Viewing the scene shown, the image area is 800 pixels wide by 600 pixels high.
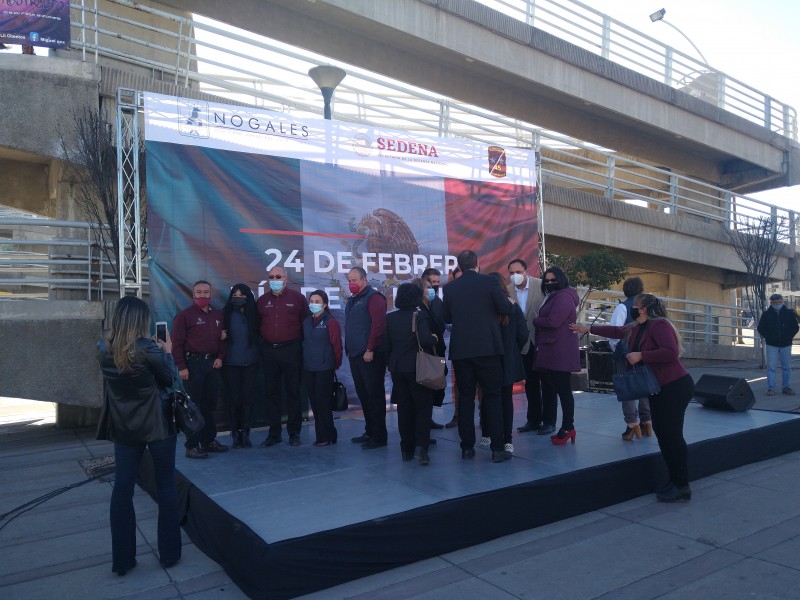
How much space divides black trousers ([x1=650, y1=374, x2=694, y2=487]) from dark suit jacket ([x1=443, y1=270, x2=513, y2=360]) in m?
1.30

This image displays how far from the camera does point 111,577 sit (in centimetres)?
409

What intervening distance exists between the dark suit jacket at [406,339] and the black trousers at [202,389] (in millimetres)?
1817

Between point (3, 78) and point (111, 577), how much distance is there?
701 cm

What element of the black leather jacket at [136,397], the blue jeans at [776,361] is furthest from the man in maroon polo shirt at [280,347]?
the blue jeans at [776,361]

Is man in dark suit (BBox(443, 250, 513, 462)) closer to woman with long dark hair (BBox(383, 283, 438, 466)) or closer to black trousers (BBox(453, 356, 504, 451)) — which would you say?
black trousers (BBox(453, 356, 504, 451))

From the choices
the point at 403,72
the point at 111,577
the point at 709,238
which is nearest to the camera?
the point at 111,577

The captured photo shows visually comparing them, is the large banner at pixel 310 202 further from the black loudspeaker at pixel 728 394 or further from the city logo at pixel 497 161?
the black loudspeaker at pixel 728 394

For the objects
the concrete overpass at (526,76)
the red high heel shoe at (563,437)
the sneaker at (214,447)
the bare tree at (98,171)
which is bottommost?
the sneaker at (214,447)

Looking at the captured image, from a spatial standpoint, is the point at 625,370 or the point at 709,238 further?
the point at 709,238

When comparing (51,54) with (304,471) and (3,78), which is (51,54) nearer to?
(3,78)

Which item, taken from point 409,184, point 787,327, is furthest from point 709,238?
point 409,184

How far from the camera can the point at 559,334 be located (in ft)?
20.3

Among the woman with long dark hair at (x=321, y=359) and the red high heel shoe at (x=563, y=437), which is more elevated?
the woman with long dark hair at (x=321, y=359)

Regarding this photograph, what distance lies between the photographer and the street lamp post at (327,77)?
8.48 meters
